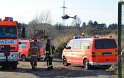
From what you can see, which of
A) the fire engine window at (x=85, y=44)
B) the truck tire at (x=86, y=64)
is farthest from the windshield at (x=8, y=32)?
the truck tire at (x=86, y=64)

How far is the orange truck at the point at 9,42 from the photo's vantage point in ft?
72.7

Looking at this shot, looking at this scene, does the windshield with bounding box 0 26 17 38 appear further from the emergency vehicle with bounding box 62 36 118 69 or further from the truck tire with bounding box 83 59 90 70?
the truck tire with bounding box 83 59 90 70

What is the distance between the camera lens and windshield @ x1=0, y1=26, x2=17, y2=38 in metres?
22.6

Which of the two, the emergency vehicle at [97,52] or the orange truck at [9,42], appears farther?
the orange truck at [9,42]

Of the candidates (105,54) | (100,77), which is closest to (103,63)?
(105,54)

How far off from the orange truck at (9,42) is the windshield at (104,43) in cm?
486

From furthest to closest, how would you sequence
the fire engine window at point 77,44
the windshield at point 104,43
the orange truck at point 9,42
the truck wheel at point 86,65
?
the fire engine window at point 77,44 → the truck wheel at point 86,65 → the windshield at point 104,43 → the orange truck at point 9,42

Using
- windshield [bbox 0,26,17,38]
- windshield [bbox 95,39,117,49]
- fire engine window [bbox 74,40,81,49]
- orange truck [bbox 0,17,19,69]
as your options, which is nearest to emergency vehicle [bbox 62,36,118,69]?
windshield [bbox 95,39,117,49]

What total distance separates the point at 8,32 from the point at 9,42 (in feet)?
2.11

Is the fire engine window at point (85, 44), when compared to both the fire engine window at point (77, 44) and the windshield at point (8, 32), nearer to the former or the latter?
the fire engine window at point (77, 44)

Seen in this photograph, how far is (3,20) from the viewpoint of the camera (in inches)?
912

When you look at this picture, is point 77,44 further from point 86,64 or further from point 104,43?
point 104,43

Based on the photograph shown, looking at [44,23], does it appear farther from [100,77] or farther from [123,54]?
[123,54]

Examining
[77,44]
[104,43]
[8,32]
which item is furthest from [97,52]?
[8,32]
